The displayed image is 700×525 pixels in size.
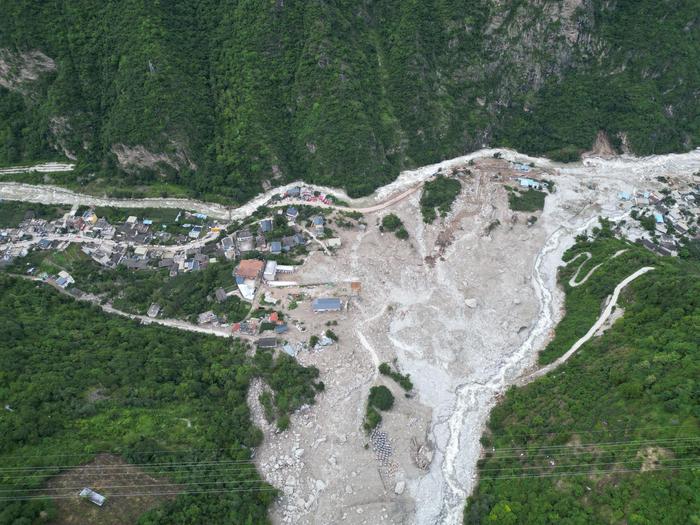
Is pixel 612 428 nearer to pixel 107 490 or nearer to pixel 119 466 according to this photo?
pixel 119 466

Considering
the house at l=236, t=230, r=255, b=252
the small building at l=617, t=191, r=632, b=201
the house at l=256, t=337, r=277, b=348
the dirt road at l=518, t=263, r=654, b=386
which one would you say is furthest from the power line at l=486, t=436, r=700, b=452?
the small building at l=617, t=191, r=632, b=201

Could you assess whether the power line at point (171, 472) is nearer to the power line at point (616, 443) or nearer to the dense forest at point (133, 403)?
the dense forest at point (133, 403)

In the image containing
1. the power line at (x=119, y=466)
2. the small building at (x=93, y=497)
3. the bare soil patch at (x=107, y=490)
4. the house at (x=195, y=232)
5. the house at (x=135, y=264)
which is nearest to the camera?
the bare soil patch at (x=107, y=490)

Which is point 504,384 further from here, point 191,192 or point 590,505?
point 191,192

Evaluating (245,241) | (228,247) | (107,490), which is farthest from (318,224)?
(107,490)

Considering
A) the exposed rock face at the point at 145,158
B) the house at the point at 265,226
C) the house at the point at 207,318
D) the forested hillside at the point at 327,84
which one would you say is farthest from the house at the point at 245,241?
the exposed rock face at the point at 145,158

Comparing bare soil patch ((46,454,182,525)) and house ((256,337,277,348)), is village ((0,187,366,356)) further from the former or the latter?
bare soil patch ((46,454,182,525))

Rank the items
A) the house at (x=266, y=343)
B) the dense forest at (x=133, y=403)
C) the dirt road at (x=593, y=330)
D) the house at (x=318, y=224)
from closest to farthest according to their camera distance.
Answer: the dense forest at (x=133, y=403) → the dirt road at (x=593, y=330) → the house at (x=266, y=343) → the house at (x=318, y=224)
